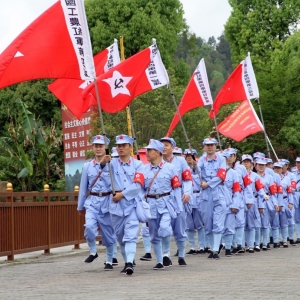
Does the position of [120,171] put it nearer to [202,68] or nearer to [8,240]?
[8,240]

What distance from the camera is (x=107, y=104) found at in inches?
680

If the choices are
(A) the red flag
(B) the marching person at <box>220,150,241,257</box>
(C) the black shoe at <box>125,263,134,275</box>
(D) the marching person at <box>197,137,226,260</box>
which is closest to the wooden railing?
(D) the marching person at <box>197,137,226,260</box>

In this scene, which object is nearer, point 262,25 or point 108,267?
point 108,267

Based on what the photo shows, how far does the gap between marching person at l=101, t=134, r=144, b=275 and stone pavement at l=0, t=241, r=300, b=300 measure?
20.4 inches

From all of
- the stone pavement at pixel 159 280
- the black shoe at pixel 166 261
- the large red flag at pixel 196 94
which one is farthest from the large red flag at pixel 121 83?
the large red flag at pixel 196 94

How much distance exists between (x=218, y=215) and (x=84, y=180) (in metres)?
3.58

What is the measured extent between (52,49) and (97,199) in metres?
2.39

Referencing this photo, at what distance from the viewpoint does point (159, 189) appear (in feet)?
48.7

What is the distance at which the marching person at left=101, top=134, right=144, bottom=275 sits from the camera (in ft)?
44.9

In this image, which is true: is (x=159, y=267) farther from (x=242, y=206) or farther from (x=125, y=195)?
(x=242, y=206)

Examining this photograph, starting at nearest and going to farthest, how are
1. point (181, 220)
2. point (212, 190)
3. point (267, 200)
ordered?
1. point (181, 220)
2. point (212, 190)
3. point (267, 200)

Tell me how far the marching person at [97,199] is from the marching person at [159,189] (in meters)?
0.70

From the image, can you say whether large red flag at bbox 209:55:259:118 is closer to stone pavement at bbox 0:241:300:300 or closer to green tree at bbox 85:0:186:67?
stone pavement at bbox 0:241:300:300

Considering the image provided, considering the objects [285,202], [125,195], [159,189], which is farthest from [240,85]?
[125,195]
